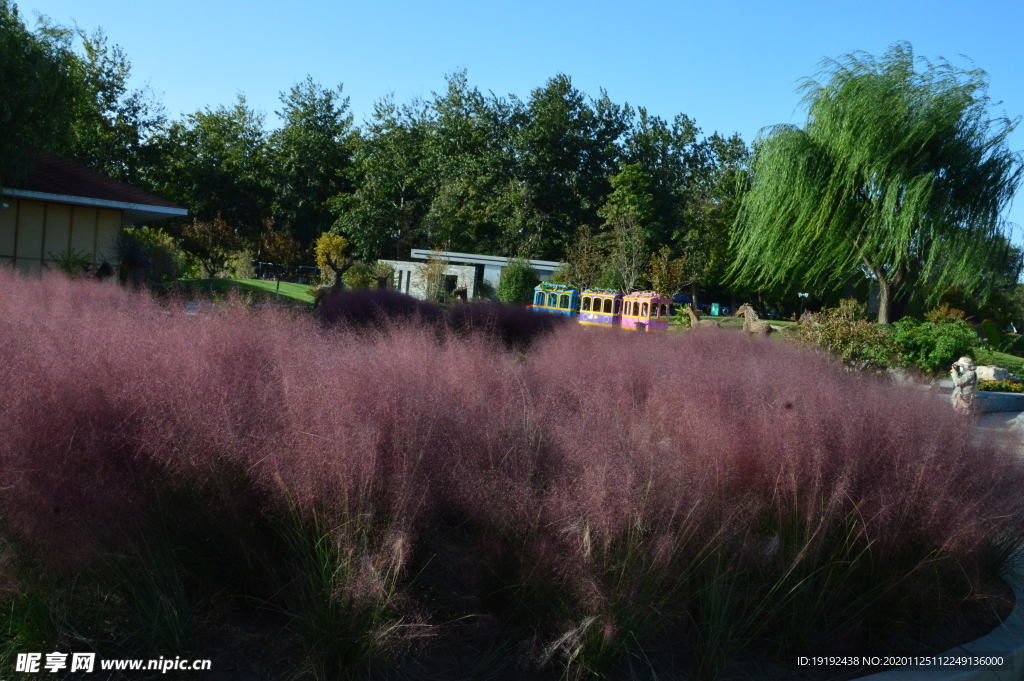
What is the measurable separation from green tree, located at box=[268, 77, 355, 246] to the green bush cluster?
41268 millimetres

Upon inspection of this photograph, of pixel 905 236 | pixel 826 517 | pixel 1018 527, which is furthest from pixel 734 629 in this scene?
pixel 905 236

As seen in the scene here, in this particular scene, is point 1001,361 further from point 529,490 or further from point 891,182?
point 529,490

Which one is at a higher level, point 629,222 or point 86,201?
point 629,222

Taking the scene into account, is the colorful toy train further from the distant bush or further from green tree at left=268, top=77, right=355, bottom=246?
green tree at left=268, top=77, right=355, bottom=246

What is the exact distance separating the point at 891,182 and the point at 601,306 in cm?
930

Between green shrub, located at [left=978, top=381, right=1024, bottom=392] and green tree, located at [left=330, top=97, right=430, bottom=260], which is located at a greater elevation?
green tree, located at [left=330, top=97, right=430, bottom=260]

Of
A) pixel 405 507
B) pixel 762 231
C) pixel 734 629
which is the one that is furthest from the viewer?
pixel 762 231

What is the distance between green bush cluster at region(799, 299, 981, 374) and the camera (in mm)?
11344

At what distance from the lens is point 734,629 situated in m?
3.58

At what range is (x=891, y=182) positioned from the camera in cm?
1980

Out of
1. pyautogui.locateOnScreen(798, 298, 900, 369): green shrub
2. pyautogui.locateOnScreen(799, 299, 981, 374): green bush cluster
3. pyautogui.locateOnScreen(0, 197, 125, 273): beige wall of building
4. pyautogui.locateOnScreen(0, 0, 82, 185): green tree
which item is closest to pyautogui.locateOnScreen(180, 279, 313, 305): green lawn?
pyautogui.locateOnScreen(0, 197, 125, 273): beige wall of building

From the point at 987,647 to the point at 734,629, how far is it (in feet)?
4.44

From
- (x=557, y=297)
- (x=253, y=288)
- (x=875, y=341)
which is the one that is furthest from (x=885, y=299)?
(x=253, y=288)

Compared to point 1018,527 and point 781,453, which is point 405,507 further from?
point 1018,527
